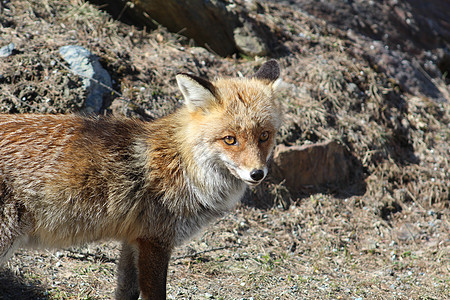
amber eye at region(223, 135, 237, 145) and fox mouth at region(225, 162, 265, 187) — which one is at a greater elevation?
amber eye at region(223, 135, 237, 145)

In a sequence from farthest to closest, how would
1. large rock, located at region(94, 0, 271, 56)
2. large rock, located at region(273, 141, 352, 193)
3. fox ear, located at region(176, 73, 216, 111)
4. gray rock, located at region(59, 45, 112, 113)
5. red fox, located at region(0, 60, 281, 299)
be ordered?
large rock, located at region(94, 0, 271, 56) → large rock, located at region(273, 141, 352, 193) → gray rock, located at region(59, 45, 112, 113) → fox ear, located at region(176, 73, 216, 111) → red fox, located at region(0, 60, 281, 299)

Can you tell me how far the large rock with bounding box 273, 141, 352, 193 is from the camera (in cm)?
580

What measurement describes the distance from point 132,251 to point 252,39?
4726 millimetres

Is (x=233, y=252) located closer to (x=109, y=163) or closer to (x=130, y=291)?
(x=130, y=291)

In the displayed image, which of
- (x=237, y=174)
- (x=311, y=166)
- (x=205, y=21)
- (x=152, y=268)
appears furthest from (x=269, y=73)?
(x=205, y=21)

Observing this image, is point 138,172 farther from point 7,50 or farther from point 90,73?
point 7,50

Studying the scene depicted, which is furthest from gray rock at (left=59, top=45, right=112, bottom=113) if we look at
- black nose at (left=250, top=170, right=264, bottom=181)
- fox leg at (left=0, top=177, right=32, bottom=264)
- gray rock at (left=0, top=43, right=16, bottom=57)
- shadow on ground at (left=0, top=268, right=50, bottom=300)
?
black nose at (left=250, top=170, right=264, bottom=181)

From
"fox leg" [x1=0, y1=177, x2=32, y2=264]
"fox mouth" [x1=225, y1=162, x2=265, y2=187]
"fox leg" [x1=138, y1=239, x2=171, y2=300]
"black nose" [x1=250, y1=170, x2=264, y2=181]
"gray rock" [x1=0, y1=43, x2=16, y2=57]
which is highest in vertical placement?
"gray rock" [x1=0, y1=43, x2=16, y2=57]

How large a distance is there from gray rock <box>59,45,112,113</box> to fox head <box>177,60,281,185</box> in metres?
2.21

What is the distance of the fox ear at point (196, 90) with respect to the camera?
128 inches

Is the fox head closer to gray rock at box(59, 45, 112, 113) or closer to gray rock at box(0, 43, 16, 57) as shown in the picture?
gray rock at box(59, 45, 112, 113)

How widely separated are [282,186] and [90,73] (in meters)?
3.04

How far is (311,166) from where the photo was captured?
6000 mm

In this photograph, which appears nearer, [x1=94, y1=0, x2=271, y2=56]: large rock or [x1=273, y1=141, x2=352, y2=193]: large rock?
[x1=273, y1=141, x2=352, y2=193]: large rock
